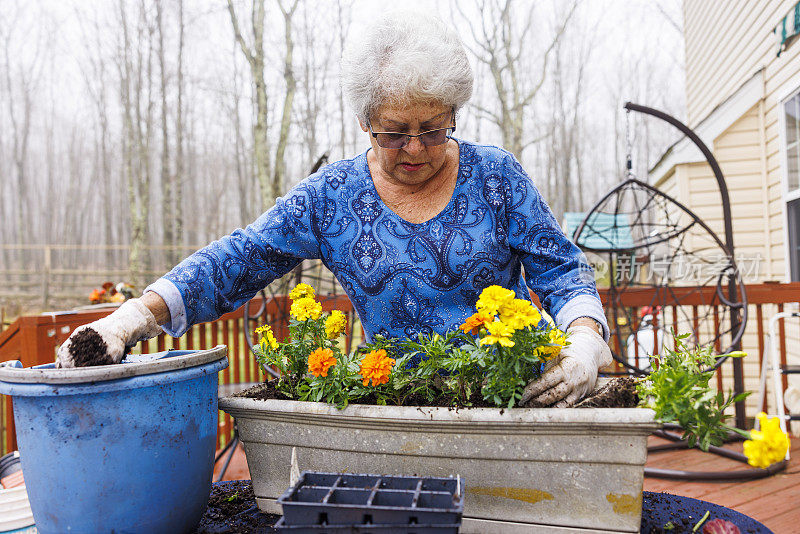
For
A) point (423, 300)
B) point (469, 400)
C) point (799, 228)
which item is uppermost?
point (799, 228)

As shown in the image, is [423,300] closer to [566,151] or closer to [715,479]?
[715,479]

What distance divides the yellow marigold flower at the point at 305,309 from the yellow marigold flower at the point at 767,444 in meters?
0.78

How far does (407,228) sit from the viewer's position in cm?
134

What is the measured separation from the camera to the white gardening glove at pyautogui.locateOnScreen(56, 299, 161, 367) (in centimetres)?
92

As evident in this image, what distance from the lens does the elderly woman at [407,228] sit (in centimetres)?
121

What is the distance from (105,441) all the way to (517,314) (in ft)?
2.18

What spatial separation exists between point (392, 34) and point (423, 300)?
0.64m

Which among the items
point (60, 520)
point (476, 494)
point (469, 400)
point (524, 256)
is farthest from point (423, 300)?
point (60, 520)

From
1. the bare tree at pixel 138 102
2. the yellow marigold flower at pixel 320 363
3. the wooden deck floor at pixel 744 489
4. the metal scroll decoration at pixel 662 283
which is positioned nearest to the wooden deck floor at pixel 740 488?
the wooden deck floor at pixel 744 489

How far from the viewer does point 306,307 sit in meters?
1.13

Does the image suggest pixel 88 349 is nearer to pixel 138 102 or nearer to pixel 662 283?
pixel 662 283

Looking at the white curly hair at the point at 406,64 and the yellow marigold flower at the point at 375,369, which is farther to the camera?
the white curly hair at the point at 406,64

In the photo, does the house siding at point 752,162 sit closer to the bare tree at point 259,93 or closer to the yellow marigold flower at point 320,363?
the yellow marigold flower at point 320,363

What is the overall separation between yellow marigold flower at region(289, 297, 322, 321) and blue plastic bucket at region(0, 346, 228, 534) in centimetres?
25
